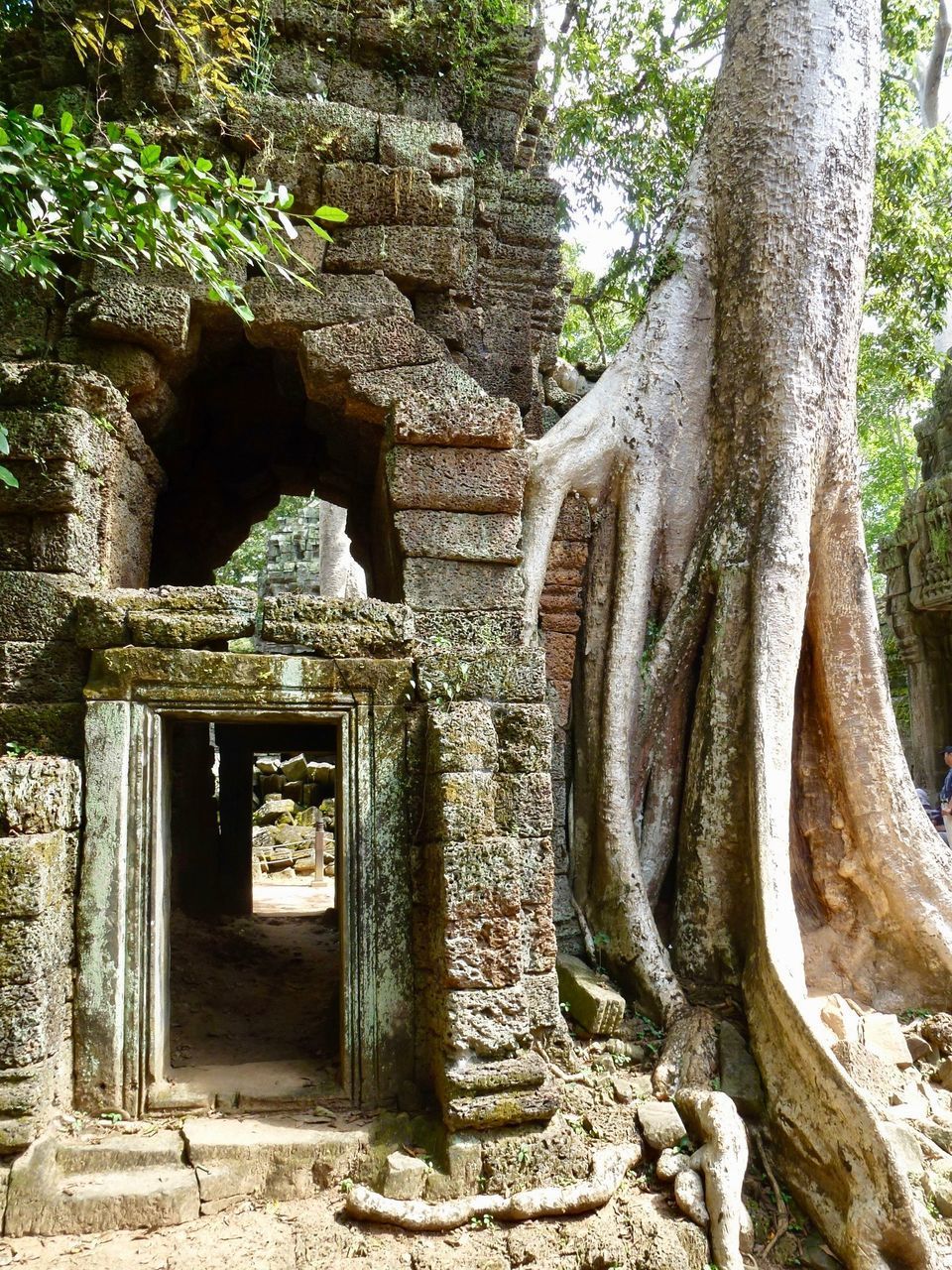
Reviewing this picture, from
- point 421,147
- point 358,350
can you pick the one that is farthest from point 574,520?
point 421,147

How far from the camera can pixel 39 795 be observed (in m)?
2.95

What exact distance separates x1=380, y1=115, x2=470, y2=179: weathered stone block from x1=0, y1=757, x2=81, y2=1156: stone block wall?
3.05 metres

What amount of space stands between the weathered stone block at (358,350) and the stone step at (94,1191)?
2976mm

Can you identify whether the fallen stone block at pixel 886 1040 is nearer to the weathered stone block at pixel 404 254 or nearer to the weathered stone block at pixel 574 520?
the weathered stone block at pixel 574 520

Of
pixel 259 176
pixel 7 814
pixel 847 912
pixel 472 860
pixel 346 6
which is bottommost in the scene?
pixel 847 912

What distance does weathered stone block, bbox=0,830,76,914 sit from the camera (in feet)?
9.19

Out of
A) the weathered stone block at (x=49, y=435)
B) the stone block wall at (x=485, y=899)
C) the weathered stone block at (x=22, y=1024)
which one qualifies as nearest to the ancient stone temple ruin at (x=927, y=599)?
the stone block wall at (x=485, y=899)

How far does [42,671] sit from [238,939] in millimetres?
2853

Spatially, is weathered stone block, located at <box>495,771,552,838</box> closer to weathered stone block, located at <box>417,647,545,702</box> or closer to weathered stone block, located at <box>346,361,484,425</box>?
weathered stone block, located at <box>417,647,545,702</box>

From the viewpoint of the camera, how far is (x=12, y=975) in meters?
2.80

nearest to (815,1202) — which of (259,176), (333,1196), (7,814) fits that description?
(333,1196)

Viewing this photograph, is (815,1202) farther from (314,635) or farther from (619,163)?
(619,163)

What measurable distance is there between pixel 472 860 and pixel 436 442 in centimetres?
173

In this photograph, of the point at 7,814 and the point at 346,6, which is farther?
the point at 346,6
